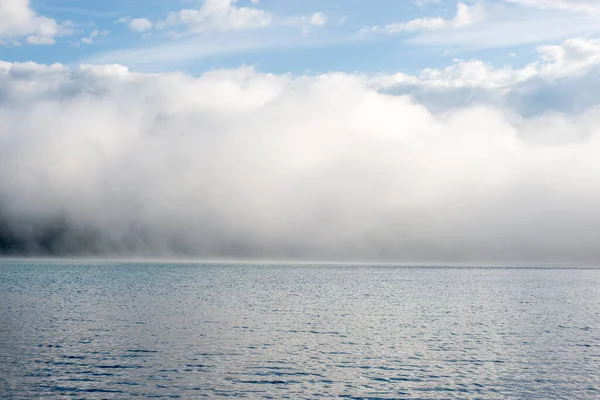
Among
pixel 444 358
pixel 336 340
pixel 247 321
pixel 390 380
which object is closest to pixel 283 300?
pixel 247 321

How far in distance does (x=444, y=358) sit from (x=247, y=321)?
140 feet

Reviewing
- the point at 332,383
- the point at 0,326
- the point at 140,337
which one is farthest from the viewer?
the point at 0,326

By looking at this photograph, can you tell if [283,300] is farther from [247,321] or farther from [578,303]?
[578,303]

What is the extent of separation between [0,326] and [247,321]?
1548 inches

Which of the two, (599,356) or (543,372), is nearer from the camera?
(543,372)

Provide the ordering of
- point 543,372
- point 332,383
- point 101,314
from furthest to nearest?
point 101,314 < point 543,372 < point 332,383

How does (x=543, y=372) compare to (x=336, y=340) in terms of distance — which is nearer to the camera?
(x=543, y=372)

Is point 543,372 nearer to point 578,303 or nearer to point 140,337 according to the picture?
point 140,337

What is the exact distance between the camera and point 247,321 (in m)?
103

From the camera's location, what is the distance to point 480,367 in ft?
215

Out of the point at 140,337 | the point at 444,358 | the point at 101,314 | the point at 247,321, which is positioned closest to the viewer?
the point at 444,358

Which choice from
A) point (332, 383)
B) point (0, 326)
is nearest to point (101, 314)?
point (0, 326)

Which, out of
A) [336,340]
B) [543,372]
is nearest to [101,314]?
[336,340]

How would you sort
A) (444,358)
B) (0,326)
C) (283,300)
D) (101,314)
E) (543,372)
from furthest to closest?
(283,300) < (101,314) < (0,326) < (444,358) < (543,372)
